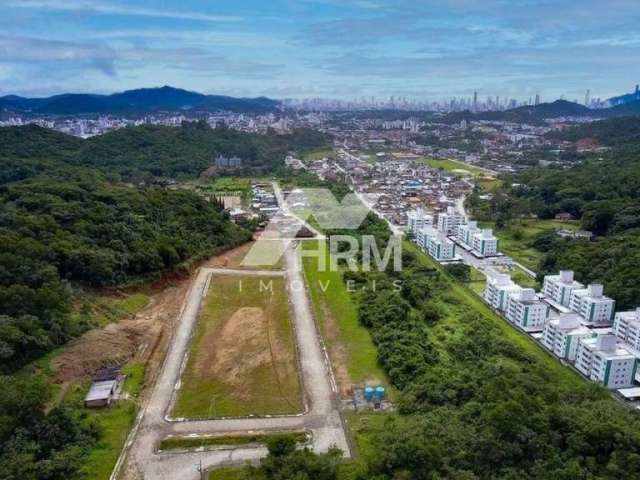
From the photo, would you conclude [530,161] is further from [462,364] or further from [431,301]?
[462,364]

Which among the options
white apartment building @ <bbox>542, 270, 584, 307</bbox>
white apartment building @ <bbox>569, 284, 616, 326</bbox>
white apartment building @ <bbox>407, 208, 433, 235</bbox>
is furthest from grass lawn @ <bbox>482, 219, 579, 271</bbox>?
white apartment building @ <bbox>569, 284, 616, 326</bbox>

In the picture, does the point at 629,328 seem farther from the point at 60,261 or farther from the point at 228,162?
the point at 228,162

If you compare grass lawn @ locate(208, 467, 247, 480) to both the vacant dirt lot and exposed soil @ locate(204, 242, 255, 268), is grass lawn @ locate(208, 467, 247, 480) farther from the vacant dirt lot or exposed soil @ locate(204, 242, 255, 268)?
exposed soil @ locate(204, 242, 255, 268)

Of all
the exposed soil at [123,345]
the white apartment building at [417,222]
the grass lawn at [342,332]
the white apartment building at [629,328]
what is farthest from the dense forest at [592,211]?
the exposed soil at [123,345]

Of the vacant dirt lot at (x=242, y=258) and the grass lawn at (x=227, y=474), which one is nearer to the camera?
the grass lawn at (x=227, y=474)

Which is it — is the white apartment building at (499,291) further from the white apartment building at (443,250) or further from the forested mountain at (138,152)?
the forested mountain at (138,152)

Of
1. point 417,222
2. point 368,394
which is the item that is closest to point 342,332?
point 368,394

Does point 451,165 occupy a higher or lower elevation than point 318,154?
lower
